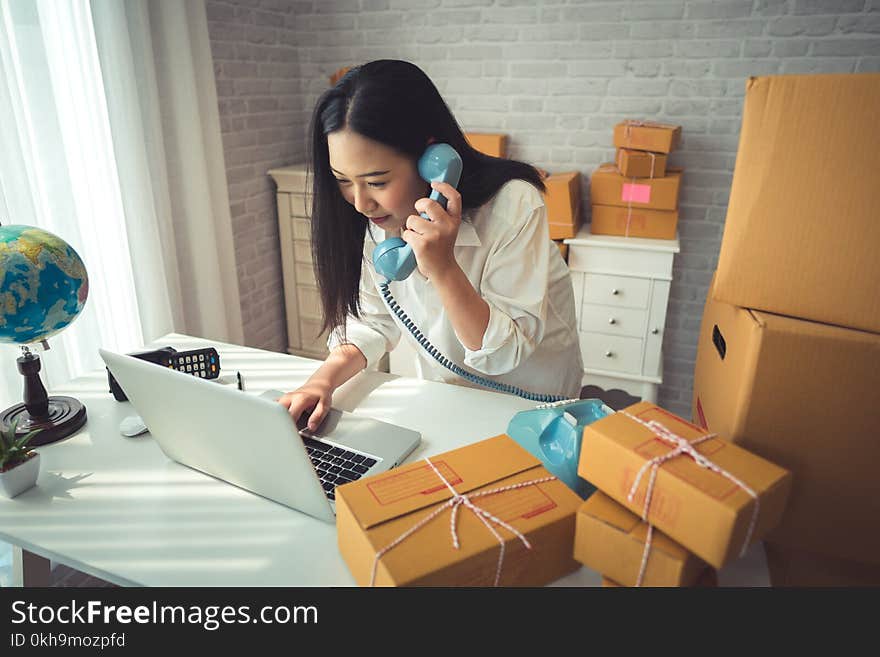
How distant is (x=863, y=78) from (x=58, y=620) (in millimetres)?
1261

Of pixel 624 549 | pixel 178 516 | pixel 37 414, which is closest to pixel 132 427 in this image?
pixel 37 414

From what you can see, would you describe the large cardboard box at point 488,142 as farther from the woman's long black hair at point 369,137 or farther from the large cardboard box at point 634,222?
the woman's long black hair at point 369,137

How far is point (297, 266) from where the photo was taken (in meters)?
2.99

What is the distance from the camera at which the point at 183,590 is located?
2.59 ft

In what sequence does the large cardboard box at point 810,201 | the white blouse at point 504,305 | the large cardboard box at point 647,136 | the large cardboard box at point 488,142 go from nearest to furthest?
1. the large cardboard box at point 810,201
2. the white blouse at point 504,305
3. the large cardboard box at point 647,136
4. the large cardboard box at point 488,142

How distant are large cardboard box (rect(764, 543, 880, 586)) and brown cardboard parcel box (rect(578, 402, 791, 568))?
0.23m

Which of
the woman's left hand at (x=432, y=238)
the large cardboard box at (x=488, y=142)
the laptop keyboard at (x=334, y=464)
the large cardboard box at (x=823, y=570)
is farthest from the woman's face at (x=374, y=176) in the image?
the large cardboard box at (x=488, y=142)

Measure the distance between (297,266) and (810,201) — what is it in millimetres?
2511

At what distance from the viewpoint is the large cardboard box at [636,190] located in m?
2.30

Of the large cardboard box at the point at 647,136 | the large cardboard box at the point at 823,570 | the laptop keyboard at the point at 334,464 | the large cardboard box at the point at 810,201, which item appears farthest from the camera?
the large cardboard box at the point at 647,136

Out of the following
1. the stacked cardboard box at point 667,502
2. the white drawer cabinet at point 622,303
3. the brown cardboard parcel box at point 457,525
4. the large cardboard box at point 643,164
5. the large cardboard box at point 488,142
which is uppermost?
the large cardboard box at point 488,142

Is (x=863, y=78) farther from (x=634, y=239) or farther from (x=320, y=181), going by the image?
(x=634, y=239)

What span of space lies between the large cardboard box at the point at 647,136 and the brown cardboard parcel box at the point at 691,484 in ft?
5.79

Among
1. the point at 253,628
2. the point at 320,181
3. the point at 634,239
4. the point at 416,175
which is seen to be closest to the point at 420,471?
the point at 253,628
